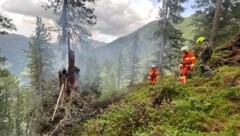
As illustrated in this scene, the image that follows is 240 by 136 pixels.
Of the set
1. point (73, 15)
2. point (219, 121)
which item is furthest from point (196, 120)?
point (73, 15)

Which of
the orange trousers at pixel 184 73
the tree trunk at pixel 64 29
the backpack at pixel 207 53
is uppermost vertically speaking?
the tree trunk at pixel 64 29

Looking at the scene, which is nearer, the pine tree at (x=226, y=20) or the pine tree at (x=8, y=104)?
the pine tree at (x=226, y=20)

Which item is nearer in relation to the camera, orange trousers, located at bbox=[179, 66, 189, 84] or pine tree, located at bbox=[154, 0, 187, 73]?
orange trousers, located at bbox=[179, 66, 189, 84]

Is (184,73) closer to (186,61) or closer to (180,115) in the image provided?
(186,61)

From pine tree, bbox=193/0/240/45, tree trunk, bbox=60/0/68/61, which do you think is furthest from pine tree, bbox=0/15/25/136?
pine tree, bbox=193/0/240/45

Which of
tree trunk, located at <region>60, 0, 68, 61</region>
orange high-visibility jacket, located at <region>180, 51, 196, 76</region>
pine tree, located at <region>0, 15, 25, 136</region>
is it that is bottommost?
pine tree, located at <region>0, 15, 25, 136</region>

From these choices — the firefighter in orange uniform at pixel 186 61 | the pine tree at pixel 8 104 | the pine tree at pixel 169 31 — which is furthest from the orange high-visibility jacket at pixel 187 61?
the pine tree at pixel 8 104

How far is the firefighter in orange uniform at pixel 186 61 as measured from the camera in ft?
41.3

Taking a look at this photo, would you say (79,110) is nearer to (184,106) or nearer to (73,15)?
(184,106)

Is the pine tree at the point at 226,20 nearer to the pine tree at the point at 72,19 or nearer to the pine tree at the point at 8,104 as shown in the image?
the pine tree at the point at 72,19

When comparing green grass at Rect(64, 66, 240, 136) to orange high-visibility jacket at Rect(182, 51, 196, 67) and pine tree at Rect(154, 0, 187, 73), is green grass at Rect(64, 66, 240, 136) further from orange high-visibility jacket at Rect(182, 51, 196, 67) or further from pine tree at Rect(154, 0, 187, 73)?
pine tree at Rect(154, 0, 187, 73)

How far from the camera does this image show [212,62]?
14.0 m

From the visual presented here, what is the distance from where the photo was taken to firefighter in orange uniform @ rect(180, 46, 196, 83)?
12.6 m

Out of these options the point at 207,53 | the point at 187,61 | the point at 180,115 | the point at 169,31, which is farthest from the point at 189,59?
the point at 169,31
